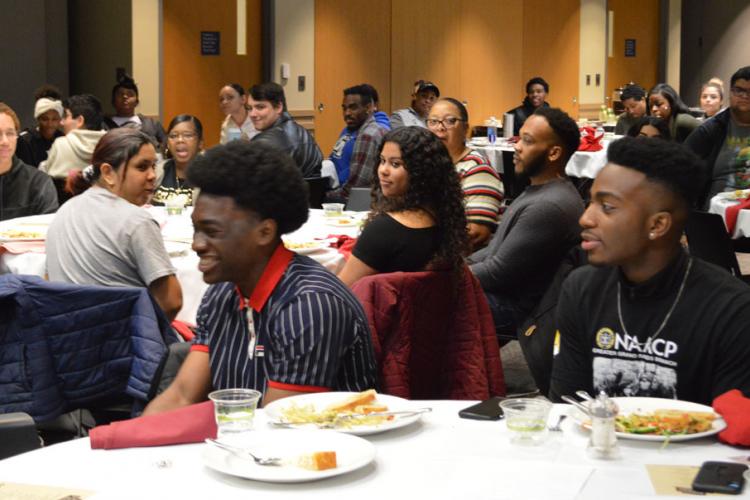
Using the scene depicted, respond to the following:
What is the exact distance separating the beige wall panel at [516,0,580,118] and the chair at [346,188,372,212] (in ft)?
30.4

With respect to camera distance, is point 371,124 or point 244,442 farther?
point 371,124

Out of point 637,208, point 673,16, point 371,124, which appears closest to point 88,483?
point 637,208

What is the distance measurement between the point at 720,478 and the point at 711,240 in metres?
3.75

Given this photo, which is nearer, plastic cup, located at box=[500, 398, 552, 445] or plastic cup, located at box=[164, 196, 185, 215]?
plastic cup, located at box=[500, 398, 552, 445]

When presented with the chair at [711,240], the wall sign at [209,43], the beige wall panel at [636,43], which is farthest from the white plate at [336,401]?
the beige wall panel at [636,43]

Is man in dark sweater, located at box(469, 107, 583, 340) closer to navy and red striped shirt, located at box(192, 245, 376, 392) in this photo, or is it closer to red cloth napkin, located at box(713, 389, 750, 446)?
navy and red striped shirt, located at box(192, 245, 376, 392)

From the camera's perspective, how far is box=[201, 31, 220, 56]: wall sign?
36.2ft

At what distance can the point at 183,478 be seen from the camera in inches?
75.0

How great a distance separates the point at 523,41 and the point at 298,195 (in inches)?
539

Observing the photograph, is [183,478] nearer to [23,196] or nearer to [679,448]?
[679,448]

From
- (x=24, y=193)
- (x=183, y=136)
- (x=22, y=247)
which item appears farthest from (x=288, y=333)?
(x=183, y=136)

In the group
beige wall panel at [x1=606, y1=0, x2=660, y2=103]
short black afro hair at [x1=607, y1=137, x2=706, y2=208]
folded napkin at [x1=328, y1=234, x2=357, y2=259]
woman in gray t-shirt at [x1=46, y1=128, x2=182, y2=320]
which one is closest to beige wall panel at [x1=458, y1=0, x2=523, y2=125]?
beige wall panel at [x1=606, y1=0, x2=660, y2=103]

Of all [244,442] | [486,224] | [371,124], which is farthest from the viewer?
[371,124]

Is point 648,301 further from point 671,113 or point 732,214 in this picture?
point 671,113
